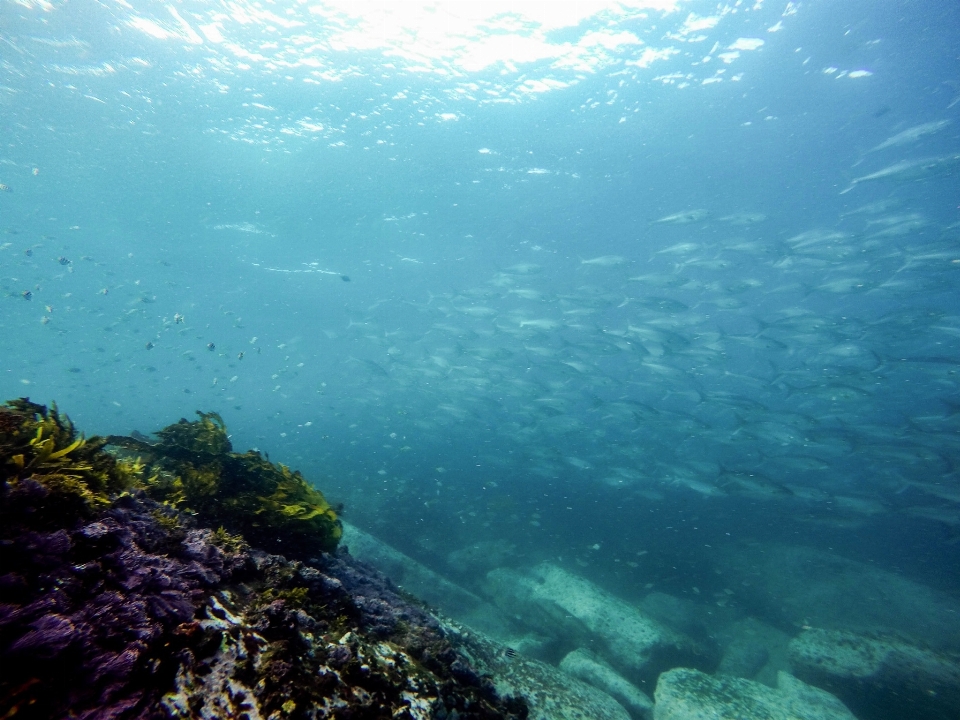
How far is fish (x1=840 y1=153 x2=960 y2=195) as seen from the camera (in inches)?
498

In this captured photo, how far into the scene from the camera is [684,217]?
57.6 ft

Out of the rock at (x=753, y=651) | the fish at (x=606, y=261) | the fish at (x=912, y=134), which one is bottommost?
the rock at (x=753, y=651)

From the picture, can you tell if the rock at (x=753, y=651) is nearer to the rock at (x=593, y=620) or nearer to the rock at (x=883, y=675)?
the rock at (x=883, y=675)

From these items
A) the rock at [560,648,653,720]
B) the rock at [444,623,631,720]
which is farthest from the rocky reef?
the rock at [560,648,653,720]

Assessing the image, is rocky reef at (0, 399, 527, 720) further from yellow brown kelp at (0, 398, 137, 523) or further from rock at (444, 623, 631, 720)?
rock at (444, 623, 631, 720)

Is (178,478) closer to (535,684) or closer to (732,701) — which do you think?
(535,684)

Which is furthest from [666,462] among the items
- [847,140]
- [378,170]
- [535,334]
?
[378,170]

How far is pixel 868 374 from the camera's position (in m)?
20.7

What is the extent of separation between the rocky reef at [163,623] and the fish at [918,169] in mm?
19130

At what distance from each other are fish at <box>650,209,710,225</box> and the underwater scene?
17 cm

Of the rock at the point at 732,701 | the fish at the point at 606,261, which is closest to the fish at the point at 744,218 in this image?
the fish at the point at 606,261

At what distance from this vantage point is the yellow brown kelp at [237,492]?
4238 mm

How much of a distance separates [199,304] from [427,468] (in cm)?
3145

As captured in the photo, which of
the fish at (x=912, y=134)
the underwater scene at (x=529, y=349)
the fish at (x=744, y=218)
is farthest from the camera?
the fish at (x=744, y=218)
